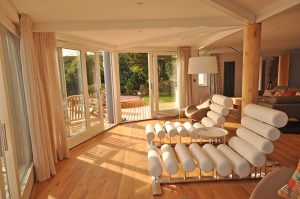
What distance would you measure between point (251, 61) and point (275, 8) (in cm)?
82

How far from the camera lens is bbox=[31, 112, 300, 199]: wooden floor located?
8.43 feet

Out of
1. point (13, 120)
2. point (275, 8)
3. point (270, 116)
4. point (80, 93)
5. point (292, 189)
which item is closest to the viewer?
point (292, 189)

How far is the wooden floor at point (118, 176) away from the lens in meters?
2.57

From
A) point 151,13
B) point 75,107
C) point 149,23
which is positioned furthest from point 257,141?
point 75,107

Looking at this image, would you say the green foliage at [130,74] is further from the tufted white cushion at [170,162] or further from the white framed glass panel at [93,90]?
the tufted white cushion at [170,162]

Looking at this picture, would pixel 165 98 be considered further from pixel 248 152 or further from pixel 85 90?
pixel 248 152

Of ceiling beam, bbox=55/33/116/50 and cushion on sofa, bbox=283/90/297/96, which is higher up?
ceiling beam, bbox=55/33/116/50

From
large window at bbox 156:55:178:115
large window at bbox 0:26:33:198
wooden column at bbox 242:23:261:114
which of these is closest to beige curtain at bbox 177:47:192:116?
large window at bbox 156:55:178:115

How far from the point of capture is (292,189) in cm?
149

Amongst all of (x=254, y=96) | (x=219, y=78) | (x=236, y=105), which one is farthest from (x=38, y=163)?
(x=219, y=78)

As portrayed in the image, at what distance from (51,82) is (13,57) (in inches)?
27.5

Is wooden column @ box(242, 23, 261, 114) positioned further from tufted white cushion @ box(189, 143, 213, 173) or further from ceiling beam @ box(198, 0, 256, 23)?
tufted white cushion @ box(189, 143, 213, 173)

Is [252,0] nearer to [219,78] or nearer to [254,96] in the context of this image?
[254,96]

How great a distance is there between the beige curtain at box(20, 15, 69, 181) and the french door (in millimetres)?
608
